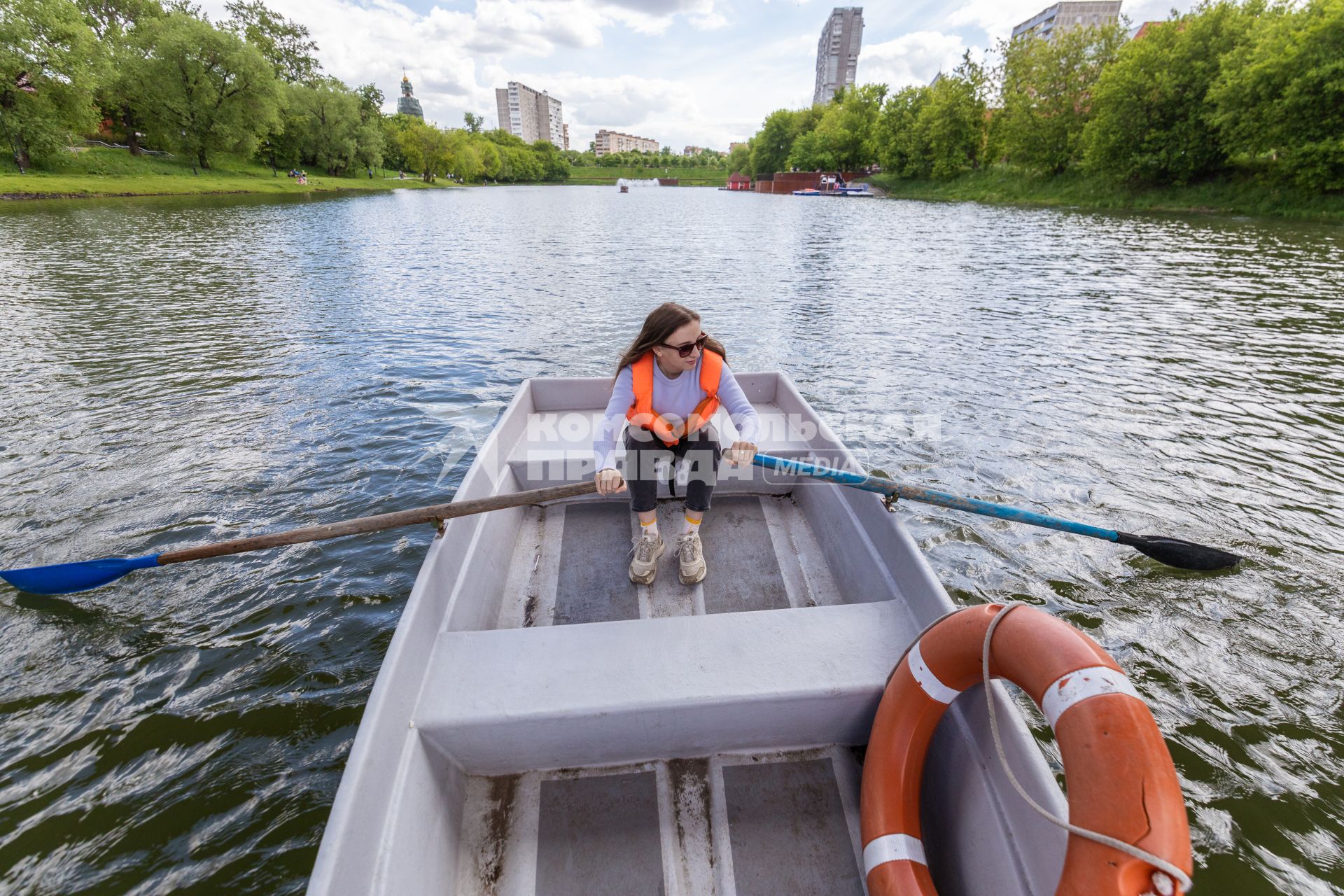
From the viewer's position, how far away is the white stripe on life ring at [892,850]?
200 centimetres

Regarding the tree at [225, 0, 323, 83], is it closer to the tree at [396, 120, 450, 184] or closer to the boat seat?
the tree at [396, 120, 450, 184]

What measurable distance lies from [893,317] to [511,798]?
11.7 metres

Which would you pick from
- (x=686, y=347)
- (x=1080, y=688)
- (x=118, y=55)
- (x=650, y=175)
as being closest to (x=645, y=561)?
(x=686, y=347)

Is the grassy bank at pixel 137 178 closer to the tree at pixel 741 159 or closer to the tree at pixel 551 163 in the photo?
the tree at pixel 741 159

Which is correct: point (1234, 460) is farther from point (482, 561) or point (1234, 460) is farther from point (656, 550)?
point (482, 561)

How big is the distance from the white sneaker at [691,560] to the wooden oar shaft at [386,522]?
0.77 meters

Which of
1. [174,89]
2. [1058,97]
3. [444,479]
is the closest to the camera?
[444,479]

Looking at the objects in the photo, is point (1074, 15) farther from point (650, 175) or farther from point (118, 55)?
point (118, 55)

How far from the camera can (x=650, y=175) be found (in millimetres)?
146875

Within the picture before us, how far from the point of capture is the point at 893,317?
39.1 feet

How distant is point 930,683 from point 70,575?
5.19 meters

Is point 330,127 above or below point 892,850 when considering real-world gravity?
above

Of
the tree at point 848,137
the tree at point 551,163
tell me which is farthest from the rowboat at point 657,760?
the tree at point 551,163

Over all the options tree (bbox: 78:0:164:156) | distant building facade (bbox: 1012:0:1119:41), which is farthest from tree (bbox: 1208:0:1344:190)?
distant building facade (bbox: 1012:0:1119:41)
